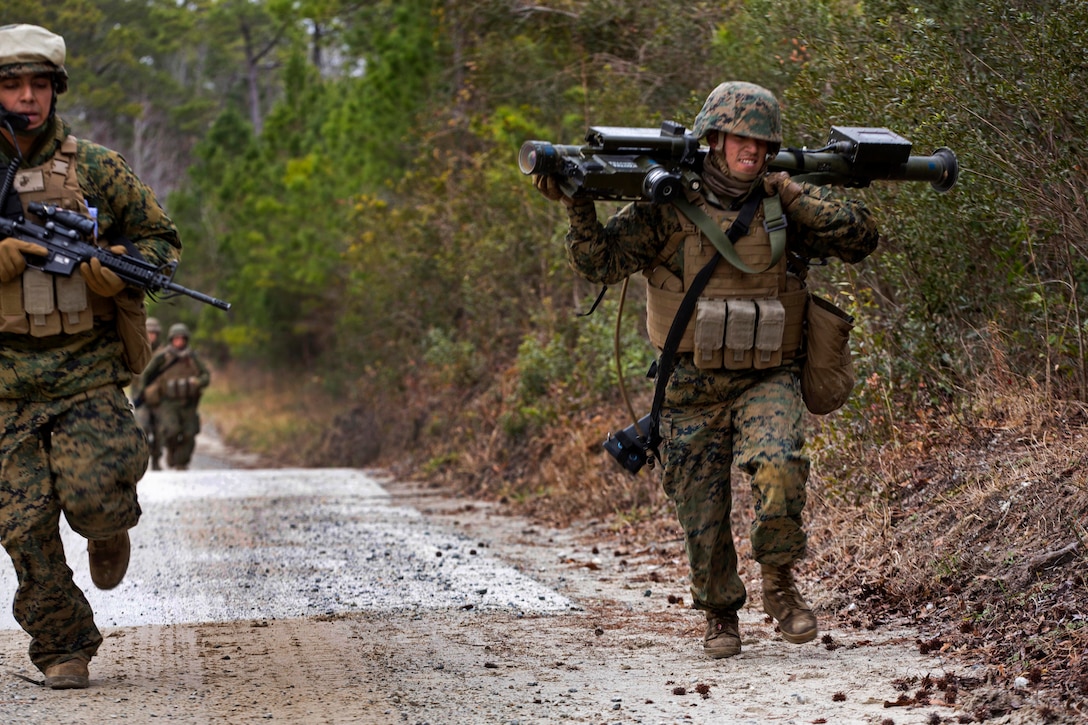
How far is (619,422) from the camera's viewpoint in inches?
449

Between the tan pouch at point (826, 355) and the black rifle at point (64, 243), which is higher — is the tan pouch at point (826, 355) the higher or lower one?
the lower one

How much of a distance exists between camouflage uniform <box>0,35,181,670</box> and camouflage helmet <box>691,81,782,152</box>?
2350 mm

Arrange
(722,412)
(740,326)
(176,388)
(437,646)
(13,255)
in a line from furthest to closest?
(176,388), (437,646), (722,412), (740,326), (13,255)

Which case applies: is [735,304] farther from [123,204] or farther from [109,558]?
[109,558]

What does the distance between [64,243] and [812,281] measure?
5245 millimetres

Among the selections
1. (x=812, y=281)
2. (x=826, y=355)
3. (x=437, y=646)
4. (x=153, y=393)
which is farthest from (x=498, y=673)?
(x=153, y=393)

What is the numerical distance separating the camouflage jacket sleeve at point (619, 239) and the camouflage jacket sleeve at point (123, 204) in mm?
1682

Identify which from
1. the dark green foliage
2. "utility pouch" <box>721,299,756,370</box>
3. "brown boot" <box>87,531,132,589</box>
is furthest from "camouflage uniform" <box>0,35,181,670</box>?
the dark green foliage

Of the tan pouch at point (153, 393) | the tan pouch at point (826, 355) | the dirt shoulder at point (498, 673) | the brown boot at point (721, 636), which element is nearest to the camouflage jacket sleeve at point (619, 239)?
the tan pouch at point (826, 355)

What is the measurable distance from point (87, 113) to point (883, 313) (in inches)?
1677

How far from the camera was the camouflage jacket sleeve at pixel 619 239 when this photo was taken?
211 inches

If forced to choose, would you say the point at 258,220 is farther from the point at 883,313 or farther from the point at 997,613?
the point at 997,613

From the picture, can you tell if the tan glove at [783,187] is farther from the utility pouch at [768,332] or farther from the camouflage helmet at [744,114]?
the utility pouch at [768,332]

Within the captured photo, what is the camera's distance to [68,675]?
5.14m
